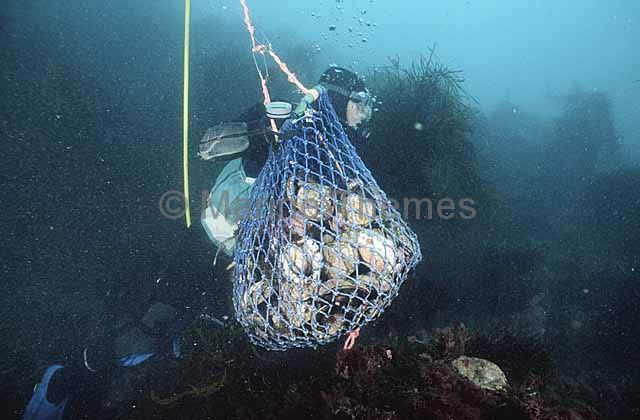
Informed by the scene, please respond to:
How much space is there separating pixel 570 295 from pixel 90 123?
11427mm

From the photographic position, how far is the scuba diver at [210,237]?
10.7ft

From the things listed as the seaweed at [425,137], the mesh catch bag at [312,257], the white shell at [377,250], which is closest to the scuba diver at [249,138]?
the mesh catch bag at [312,257]

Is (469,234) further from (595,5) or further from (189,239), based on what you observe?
(595,5)

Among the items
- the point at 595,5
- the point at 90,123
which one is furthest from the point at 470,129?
the point at 595,5

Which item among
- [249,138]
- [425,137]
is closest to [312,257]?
[249,138]

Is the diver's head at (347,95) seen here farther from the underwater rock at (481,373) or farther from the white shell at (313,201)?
the underwater rock at (481,373)

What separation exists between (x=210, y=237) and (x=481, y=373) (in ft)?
10.5

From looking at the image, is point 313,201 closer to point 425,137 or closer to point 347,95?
point 347,95

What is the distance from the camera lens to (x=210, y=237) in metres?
4.02

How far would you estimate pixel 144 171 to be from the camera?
7.36 meters

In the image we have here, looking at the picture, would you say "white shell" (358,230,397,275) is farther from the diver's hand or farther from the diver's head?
the diver's head

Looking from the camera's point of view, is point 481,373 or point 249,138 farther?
point 249,138

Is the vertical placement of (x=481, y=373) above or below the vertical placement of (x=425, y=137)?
below

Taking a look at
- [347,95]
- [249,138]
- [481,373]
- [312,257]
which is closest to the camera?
[481,373]
